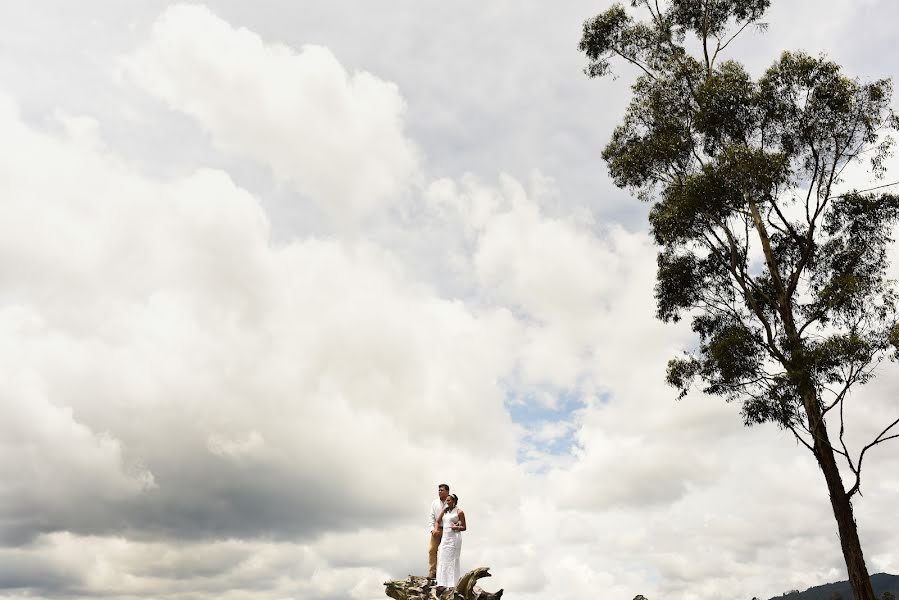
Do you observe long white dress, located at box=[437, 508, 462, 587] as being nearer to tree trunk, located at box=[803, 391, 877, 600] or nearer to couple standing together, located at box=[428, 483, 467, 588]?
couple standing together, located at box=[428, 483, 467, 588]

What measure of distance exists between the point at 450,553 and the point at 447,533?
0.47 metres

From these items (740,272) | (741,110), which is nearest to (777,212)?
(740,272)

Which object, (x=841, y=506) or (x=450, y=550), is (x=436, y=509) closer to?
(x=450, y=550)

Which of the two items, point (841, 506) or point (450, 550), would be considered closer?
point (450, 550)

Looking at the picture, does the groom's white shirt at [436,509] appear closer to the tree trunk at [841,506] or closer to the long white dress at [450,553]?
the long white dress at [450,553]

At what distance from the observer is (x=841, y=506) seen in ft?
57.4

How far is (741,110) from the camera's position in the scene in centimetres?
2230

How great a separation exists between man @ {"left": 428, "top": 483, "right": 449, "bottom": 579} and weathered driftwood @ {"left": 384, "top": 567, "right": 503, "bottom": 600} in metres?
0.40

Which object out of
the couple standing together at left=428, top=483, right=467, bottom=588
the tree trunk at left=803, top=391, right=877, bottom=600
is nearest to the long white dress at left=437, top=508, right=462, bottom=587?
the couple standing together at left=428, top=483, right=467, bottom=588

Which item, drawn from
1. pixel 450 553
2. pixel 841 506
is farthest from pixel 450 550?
pixel 841 506

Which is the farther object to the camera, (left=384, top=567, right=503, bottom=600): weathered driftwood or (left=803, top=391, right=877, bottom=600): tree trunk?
(left=803, top=391, right=877, bottom=600): tree trunk

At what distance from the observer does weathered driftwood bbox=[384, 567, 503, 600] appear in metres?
15.5

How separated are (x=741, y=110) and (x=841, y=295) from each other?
713 cm

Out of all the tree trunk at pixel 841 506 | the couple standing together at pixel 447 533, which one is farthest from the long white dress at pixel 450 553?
the tree trunk at pixel 841 506
